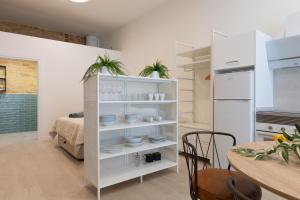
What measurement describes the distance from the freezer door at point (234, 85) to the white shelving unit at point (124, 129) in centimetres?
57

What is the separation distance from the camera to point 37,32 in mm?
5715

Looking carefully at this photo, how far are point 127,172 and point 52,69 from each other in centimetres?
371

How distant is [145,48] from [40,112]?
119 inches

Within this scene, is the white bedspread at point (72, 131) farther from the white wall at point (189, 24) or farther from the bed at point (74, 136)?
the white wall at point (189, 24)

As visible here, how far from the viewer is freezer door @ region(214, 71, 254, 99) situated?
231cm

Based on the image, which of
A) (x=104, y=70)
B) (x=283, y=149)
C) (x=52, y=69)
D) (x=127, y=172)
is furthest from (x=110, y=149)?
(x=52, y=69)

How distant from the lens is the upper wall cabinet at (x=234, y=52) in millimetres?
2354

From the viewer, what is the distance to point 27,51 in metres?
4.54

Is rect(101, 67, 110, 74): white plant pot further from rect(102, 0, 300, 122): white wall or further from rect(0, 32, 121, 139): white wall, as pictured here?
Answer: rect(0, 32, 121, 139): white wall

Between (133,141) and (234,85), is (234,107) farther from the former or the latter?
(133,141)

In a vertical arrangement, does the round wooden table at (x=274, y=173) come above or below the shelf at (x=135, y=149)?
above

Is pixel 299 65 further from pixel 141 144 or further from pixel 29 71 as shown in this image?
pixel 29 71

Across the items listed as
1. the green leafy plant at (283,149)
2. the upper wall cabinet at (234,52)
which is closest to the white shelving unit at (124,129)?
the upper wall cabinet at (234,52)

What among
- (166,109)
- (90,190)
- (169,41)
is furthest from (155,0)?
(90,190)
